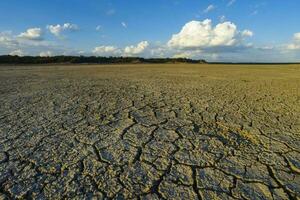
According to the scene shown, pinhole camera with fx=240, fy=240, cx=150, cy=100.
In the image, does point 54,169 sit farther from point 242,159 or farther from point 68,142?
point 242,159

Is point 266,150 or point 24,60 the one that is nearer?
point 266,150

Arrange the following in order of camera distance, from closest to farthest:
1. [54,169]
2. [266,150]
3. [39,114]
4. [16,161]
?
[54,169] < [16,161] < [266,150] < [39,114]

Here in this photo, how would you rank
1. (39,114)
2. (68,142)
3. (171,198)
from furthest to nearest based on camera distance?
(39,114) → (68,142) → (171,198)

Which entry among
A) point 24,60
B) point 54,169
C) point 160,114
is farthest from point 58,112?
point 24,60

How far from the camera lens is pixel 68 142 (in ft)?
9.04

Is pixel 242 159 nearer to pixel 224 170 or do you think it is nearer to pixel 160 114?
pixel 224 170

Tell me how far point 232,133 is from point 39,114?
2.96 meters

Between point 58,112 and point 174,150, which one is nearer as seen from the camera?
point 174,150

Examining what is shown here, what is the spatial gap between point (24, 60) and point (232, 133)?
1104 inches

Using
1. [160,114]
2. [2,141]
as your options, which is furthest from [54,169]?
[160,114]

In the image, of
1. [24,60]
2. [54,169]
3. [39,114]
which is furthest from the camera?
[24,60]

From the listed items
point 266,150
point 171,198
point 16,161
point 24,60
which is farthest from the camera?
point 24,60

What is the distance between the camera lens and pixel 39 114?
3.88 m

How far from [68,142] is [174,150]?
1211 millimetres
